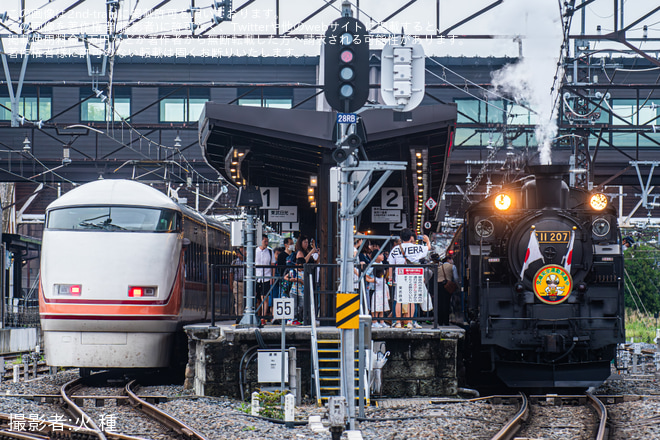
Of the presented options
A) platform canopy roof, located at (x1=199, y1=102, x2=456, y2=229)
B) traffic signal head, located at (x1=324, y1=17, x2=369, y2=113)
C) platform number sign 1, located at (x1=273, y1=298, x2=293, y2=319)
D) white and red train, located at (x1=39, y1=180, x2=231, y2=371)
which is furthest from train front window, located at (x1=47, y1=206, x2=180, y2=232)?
traffic signal head, located at (x1=324, y1=17, x2=369, y2=113)

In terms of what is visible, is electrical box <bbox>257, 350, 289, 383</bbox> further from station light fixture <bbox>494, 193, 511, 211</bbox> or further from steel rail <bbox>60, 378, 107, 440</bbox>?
station light fixture <bbox>494, 193, 511, 211</bbox>

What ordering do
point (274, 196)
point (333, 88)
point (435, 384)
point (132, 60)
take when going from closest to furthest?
point (333, 88) < point (435, 384) < point (274, 196) < point (132, 60)

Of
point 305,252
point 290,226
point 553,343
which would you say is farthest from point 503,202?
point 290,226

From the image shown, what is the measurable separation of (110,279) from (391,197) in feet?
23.0

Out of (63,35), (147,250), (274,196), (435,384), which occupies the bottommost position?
(435,384)

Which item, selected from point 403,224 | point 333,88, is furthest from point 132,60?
point 333,88

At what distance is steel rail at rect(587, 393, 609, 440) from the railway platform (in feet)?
6.77

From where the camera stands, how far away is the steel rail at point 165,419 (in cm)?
1009

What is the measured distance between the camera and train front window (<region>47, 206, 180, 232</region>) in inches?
614

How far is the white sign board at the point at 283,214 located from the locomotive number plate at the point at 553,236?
8201 millimetres

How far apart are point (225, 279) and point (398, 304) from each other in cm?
753

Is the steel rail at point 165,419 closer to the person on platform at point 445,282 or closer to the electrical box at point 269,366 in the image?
the electrical box at point 269,366

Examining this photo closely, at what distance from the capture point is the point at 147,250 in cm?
1560

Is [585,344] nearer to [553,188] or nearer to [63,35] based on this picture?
[553,188]
